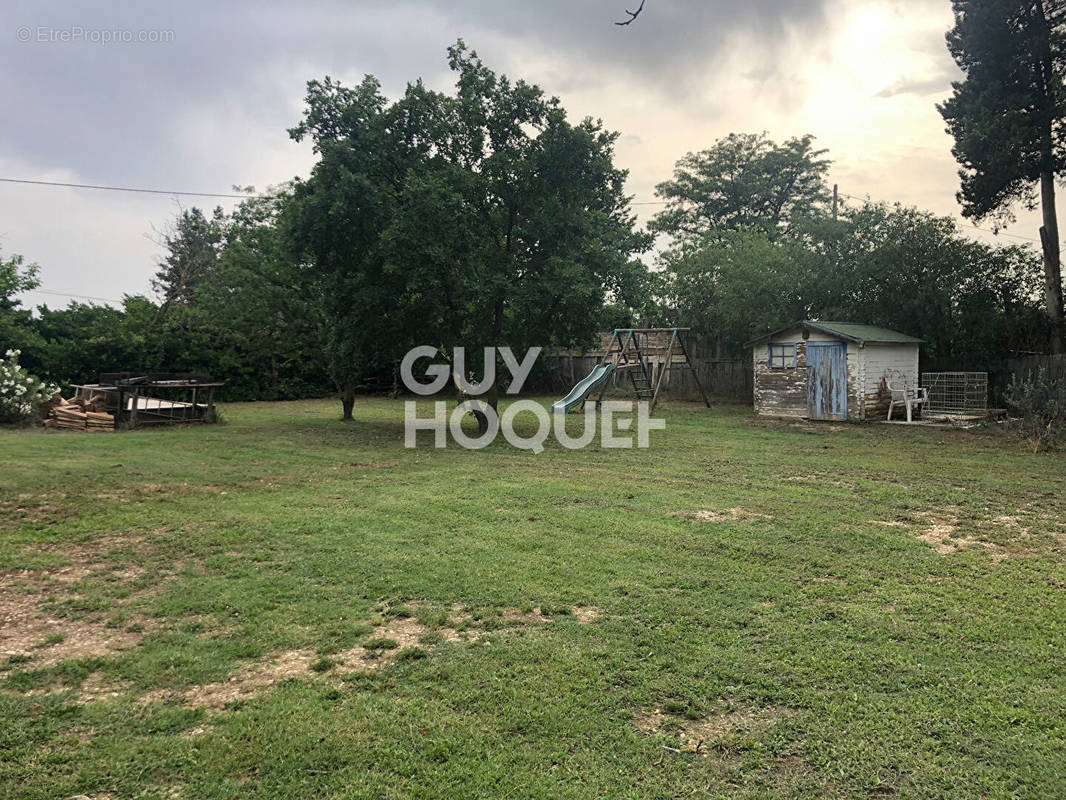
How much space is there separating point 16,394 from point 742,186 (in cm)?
2744

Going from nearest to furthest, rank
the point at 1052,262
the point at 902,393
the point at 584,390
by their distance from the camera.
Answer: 1. the point at 902,393
2. the point at 1052,262
3. the point at 584,390

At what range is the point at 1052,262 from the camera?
14789mm

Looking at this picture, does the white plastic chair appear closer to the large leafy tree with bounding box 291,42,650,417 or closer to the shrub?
the shrub

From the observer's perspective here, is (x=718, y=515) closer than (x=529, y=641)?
No

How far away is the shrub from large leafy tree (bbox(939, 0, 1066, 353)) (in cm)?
284

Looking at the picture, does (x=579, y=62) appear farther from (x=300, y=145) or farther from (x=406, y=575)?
(x=300, y=145)

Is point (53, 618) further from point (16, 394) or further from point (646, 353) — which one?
point (646, 353)

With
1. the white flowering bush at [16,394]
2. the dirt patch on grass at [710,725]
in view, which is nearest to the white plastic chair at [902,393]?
the dirt patch on grass at [710,725]

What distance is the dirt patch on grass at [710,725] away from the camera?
2.49 m

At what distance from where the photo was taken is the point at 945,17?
608 inches

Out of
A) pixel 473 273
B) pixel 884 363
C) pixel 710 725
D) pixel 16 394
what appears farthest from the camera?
pixel 884 363

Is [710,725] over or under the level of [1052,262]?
under

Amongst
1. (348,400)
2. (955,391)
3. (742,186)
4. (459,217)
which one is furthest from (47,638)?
(742,186)

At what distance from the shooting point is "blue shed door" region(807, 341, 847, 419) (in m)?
14.3
